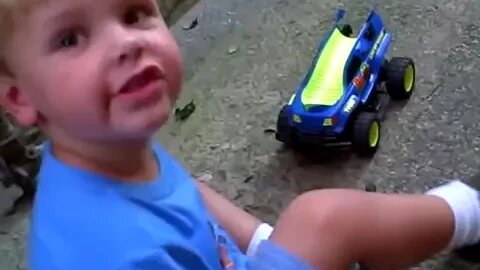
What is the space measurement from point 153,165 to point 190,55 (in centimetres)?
74

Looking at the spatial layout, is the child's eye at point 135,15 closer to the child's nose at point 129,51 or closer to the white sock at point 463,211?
the child's nose at point 129,51

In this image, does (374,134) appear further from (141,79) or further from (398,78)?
(141,79)

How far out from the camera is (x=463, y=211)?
3.74 ft

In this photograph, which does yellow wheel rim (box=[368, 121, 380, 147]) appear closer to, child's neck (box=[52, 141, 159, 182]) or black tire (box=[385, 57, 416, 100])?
black tire (box=[385, 57, 416, 100])

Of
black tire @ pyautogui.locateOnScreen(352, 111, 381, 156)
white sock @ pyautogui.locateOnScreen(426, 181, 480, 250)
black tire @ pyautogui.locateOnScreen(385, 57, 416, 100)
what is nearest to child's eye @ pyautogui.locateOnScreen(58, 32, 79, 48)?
white sock @ pyautogui.locateOnScreen(426, 181, 480, 250)

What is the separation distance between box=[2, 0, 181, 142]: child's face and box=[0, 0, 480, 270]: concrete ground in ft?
1.60

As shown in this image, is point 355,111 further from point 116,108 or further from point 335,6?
point 116,108

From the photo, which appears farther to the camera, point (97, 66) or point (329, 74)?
point (329, 74)

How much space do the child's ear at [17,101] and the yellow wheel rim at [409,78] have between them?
0.69 m

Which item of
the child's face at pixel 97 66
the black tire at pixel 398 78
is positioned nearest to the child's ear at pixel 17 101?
the child's face at pixel 97 66

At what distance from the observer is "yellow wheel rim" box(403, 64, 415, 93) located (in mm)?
1467

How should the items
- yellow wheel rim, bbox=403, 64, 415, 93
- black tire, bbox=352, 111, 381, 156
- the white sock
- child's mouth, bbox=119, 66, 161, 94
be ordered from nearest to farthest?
child's mouth, bbox=119, 66, 161, 94 → the white sock → black tire, bbox=352, 111, 381, 156 → yellow wheel rim, bbox=403, 64, 415, 93

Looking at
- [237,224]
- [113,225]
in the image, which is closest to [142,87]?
[113,225]

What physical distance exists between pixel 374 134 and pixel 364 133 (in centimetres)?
3
